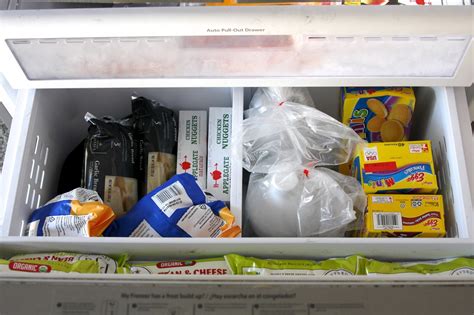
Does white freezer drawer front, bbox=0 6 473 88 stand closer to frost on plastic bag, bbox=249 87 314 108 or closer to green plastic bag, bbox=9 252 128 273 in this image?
frost on plastic bag, bbox=249 87 314 108

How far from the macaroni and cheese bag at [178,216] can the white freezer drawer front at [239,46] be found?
212mm

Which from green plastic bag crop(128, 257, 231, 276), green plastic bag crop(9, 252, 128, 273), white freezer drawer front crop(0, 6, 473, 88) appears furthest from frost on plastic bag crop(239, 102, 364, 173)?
green plastic bag crop(9, 252, 128, 273)

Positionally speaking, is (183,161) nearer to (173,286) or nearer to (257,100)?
(257,100)

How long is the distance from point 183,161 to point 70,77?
0.96ft

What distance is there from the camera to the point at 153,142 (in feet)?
3.63

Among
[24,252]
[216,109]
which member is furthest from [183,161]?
[24,252]

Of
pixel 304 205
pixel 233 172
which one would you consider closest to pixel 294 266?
pixel 304 205

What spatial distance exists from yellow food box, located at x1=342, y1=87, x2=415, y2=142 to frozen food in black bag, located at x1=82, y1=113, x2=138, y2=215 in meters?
0.48

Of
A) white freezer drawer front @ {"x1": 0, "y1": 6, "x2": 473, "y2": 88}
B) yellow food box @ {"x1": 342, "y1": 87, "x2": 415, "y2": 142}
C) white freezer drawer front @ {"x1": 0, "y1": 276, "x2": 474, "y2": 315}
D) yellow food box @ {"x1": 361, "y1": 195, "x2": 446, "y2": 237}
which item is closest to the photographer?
white freezer drawer front @ {"x1": 0, "y1": 276, "x2": 474, "y2": 315}

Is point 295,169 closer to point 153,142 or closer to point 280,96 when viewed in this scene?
point 280,96

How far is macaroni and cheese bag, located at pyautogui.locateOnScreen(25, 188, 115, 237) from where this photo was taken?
0.93 meters

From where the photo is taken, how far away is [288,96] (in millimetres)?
1107

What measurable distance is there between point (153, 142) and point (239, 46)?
1.06ft

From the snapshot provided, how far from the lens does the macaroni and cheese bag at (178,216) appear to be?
A: 0.96 metres
